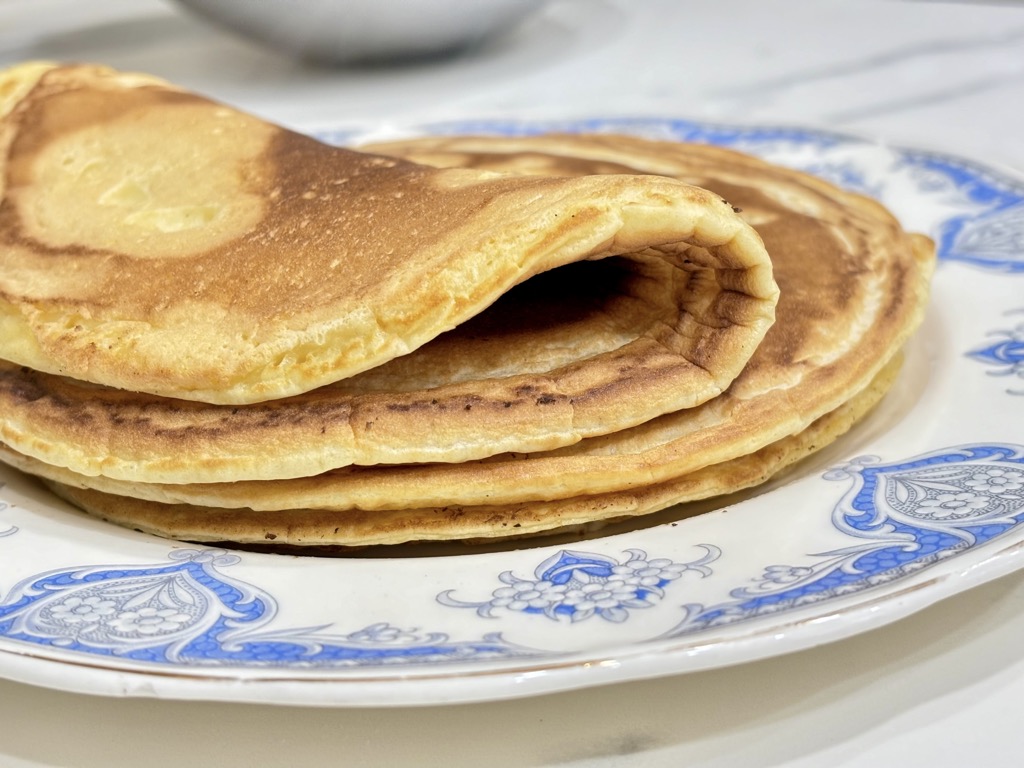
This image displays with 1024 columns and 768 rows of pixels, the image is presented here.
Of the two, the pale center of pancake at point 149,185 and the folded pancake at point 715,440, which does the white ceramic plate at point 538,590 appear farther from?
the pale center of pancake at point 149,185

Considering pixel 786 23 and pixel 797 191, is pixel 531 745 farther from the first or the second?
pixel 786 23

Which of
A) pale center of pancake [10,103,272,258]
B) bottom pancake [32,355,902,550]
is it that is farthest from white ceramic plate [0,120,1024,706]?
pale center of pancake [10,103,272,258]

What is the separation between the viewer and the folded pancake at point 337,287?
45.6 inches

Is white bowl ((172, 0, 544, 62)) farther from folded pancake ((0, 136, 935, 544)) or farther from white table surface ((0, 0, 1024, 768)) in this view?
folded pancake ((0, 136, 935, 544))

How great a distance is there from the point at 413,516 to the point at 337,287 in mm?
250

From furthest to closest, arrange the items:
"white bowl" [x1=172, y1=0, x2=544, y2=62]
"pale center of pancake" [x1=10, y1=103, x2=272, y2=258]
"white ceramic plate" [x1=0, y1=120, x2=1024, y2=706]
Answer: "white bowl" [x1=172, y1=0, x2=544, y2=62]
"pale center of pancake" [x1=10, y1=103, x2=272, y2=258]
"white ceramic plate" [x1=0, y1=120, x2=1024, y2=706]

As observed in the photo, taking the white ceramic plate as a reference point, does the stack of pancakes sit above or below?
above

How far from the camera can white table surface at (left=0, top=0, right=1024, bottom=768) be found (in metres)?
1.02

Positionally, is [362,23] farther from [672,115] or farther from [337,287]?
[337,287]

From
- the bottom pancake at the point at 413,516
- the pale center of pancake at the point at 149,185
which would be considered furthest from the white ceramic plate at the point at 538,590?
the pale center of pancake at the point at 149,185

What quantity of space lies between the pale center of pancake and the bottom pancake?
0.95 ft

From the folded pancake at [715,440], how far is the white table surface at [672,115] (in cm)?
22

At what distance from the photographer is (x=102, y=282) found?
132 cm

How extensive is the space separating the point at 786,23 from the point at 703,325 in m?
3.17
